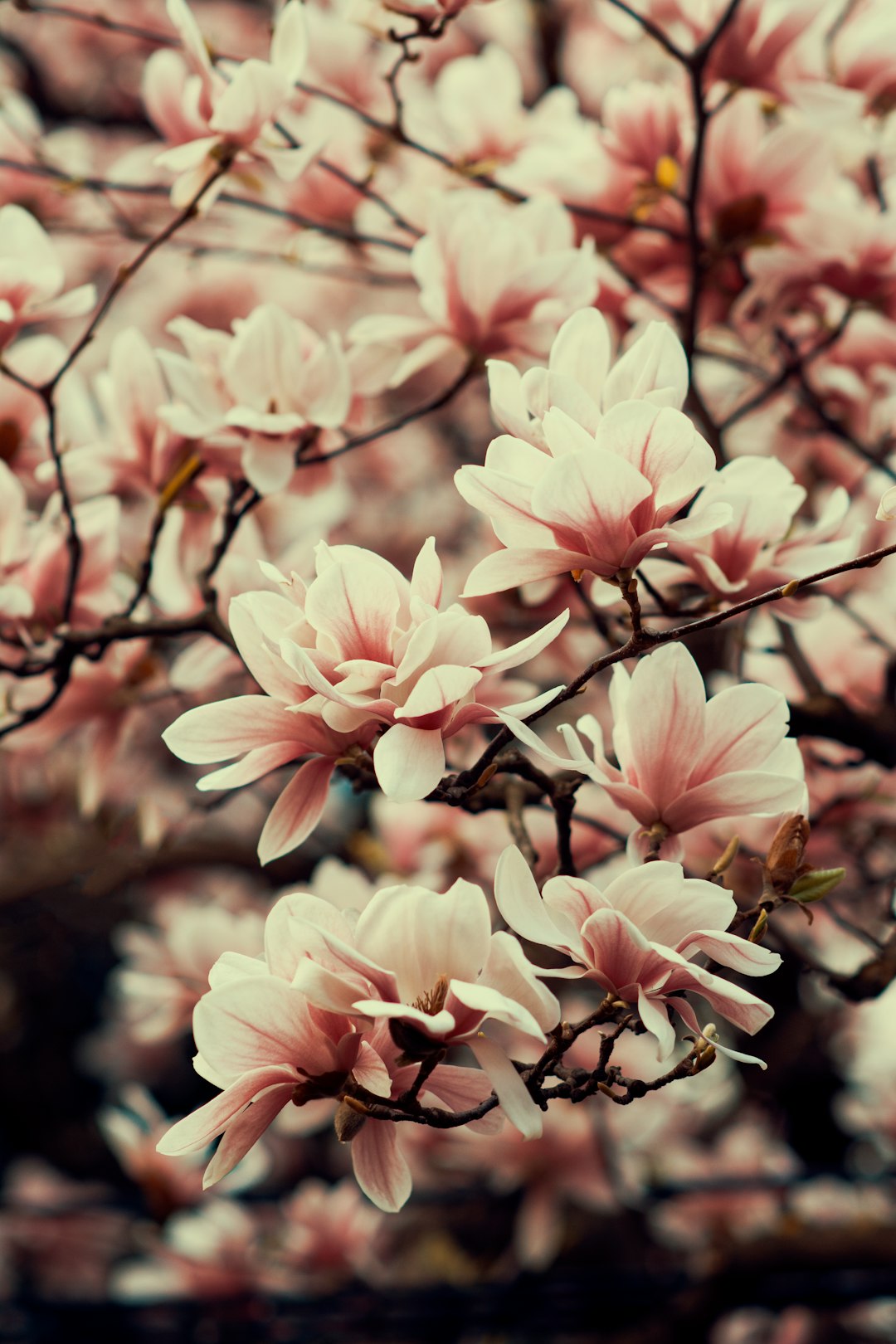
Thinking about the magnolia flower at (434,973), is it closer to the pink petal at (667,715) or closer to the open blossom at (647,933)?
the open blossom at (647,933)

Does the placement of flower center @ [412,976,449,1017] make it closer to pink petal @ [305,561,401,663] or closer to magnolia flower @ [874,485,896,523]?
Result: pink petal @ [305,561,401,663]

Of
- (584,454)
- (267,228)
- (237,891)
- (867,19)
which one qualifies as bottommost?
(237,891)

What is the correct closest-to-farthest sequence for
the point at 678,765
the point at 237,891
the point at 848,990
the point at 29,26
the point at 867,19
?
the point at 678,765, the point at 848,990, the point at 867,19, the point at 237,891, the point at 29,26

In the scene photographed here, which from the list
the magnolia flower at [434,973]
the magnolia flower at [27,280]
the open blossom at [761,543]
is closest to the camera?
the magnolia flower at [434,973]

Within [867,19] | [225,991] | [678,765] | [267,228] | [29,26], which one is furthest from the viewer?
[29,26]

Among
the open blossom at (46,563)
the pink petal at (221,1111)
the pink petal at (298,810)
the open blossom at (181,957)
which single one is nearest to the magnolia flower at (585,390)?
the pink petal at (298,810)

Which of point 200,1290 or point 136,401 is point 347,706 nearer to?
point 136,401

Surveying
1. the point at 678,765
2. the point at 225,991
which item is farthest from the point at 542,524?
the point at 225,991
